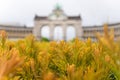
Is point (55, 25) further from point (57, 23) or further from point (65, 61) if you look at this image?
point (65, 61)

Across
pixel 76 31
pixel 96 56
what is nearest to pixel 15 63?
pixel 96 56

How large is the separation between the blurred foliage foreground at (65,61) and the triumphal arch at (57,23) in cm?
5040

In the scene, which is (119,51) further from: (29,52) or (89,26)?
(89,26)

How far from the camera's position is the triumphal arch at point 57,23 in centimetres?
5188

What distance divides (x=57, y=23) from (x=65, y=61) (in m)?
52.8

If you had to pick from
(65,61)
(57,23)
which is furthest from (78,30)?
(65,61)

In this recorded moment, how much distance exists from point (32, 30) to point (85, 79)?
5410 cm

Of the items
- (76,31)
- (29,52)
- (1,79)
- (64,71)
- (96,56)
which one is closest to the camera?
(1,79)

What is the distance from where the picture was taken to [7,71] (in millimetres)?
366

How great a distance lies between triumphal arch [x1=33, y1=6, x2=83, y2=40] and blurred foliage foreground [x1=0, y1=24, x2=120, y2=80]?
5040 cm

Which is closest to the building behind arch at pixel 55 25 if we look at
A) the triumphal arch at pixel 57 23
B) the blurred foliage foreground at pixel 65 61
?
the triumphal arch at pixel 57 23

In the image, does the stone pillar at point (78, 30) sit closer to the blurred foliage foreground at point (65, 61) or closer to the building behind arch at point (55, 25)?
the building behind arch at point (55, 25)

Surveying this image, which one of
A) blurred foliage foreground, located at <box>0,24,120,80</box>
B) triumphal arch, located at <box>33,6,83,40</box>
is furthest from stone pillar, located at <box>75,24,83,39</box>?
blurred foliage foreground, located at <box>0,24,120,80</box>

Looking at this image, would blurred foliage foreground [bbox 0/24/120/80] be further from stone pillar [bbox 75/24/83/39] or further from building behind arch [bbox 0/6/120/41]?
stone pillar [bbox 75/24/83/39]
